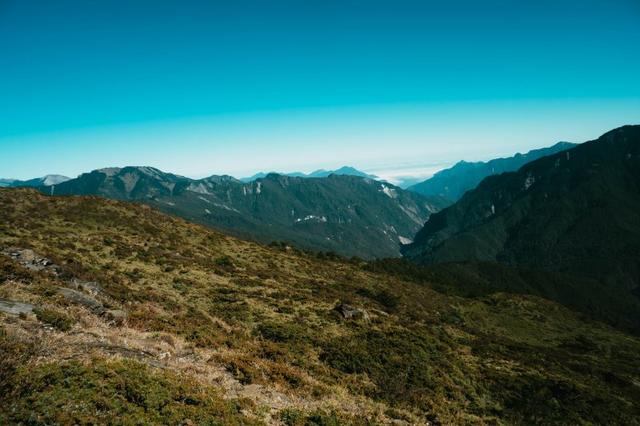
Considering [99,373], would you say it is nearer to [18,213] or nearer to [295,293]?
[295,293]

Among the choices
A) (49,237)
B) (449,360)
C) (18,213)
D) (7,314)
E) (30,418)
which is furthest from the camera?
(18,213)

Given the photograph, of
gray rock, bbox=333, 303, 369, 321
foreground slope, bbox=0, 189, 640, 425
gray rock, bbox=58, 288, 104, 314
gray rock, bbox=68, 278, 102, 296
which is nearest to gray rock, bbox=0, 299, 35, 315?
foreground slope, bbox=0, 189, 640, 425

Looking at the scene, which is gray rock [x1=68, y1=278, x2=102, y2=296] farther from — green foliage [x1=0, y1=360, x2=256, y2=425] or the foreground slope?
green foliage [x1=0, y1=360, x2=256, y2=425]

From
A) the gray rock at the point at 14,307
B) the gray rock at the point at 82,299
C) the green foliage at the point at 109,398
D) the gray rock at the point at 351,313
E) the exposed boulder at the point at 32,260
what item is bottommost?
the gray rock at the point at 351,313

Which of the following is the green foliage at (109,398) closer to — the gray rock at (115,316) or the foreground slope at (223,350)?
the foreground slope at (223,350)

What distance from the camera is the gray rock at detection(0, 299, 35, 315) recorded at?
18438 mm

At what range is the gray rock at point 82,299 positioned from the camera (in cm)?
2231

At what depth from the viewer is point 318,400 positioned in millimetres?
19188

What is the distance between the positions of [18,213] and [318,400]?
170 feet

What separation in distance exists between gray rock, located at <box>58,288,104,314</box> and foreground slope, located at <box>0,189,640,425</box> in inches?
6.1

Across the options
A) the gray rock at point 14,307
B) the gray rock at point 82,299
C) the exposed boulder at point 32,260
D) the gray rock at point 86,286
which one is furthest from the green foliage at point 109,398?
the exposed boulder at point 32,260

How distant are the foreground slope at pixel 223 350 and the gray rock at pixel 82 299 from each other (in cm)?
16

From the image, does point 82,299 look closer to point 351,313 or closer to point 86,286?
point 86,286

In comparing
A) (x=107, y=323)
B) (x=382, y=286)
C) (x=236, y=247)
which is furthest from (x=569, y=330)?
(x=107, y=323)
